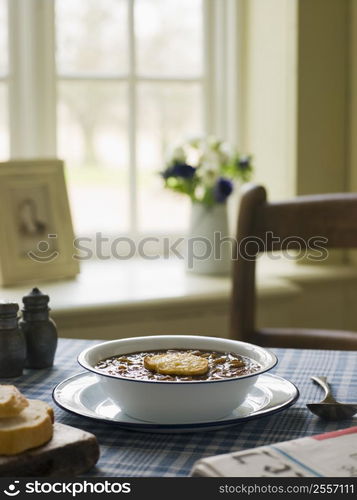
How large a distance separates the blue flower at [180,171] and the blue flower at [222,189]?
77 millimetres

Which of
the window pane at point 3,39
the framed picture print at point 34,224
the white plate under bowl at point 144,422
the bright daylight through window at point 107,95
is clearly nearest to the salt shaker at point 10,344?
the white plate under bowl at point 144,422

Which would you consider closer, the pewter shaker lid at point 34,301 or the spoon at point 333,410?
the spoon at point 333,410

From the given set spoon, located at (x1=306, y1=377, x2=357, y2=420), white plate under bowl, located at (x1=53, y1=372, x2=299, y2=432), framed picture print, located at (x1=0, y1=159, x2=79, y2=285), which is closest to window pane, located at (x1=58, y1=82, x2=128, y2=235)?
framed picture print, located at (x1=0, y1=159, x2=79, y2=285)

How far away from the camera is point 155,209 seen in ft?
8.32

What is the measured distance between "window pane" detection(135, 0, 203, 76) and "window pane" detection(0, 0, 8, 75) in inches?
15.9

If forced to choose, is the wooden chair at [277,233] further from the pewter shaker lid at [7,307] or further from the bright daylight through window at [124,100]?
the bright daylight through window at [124,100]

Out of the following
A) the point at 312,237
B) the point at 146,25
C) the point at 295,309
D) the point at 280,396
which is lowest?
the point at 295,309

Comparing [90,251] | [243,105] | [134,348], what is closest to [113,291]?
[90,251]

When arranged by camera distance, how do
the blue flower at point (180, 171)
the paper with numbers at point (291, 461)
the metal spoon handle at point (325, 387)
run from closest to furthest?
the paper with numbers at point (291, 461), the metal spoon handle at point (325, 387), the blue flower at point (180, 171)

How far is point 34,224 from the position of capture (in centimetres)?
212

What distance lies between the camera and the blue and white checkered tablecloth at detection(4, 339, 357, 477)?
0.75m

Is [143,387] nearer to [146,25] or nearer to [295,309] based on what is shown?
[295,309]

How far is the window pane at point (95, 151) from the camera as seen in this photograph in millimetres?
2420

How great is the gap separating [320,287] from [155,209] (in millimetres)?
605
